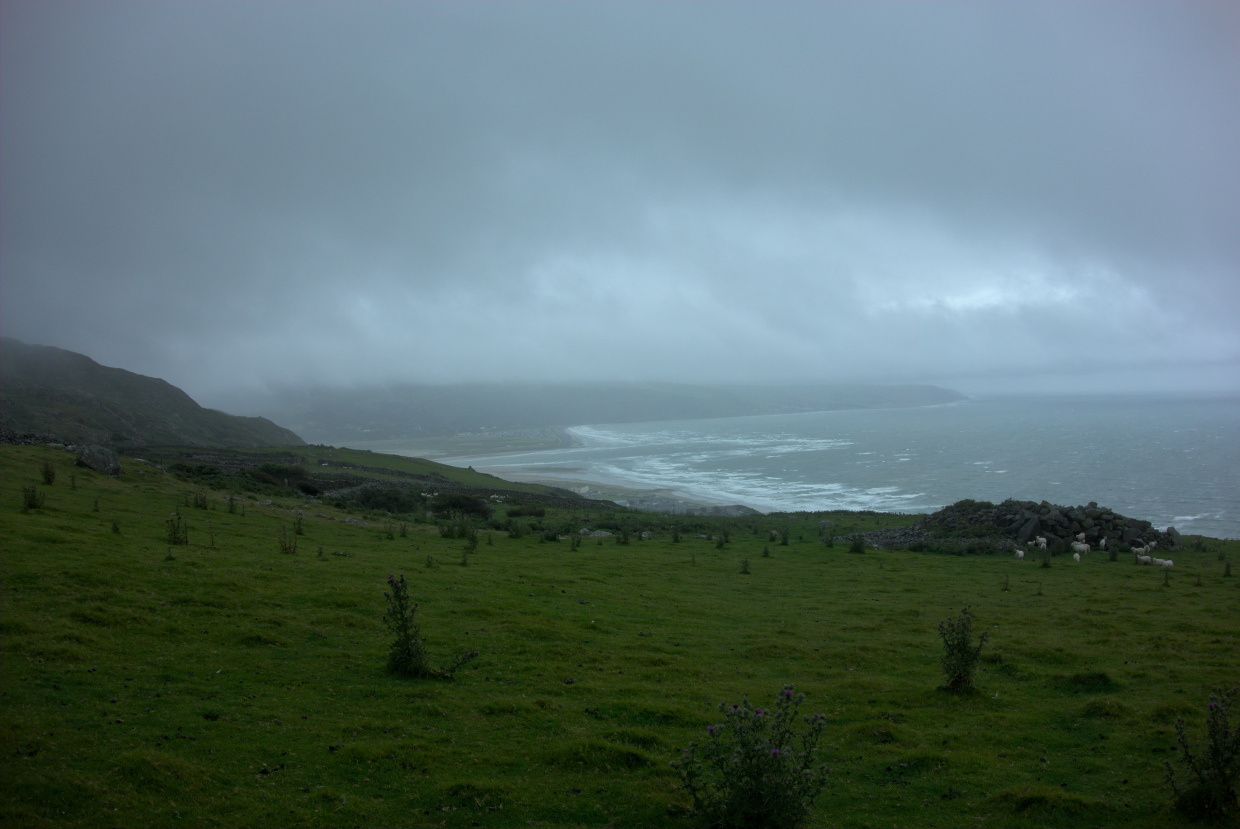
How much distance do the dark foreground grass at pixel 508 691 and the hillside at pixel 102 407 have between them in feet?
255

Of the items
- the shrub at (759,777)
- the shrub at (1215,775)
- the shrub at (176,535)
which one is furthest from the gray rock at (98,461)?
the shrub at (1215,775)

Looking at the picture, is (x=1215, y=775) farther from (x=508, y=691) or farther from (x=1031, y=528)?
(x=1031, y=528)

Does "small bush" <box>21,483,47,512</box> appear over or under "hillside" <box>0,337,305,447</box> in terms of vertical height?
under

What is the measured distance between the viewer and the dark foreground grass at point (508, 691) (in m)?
6.39

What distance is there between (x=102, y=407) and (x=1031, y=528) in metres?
122

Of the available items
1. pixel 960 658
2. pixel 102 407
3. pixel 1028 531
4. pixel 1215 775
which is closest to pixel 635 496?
pixel 1028 531

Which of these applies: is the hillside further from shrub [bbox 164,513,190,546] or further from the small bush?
shrub [bbox 164,513,190,546]

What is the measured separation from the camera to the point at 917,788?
7383mm

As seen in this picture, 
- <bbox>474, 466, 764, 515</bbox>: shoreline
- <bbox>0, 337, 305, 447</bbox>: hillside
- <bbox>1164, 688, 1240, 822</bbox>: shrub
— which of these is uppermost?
<bbox>0, 337, 305, 447</bbox>: hillside

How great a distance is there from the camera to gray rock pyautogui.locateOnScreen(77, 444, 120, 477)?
26.0m

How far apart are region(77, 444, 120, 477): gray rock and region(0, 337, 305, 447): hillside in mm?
56508

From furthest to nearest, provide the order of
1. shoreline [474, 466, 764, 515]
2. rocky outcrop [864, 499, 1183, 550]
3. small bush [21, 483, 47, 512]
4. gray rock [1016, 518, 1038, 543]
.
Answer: shoreline [474, 466, 764, 515], gray rock [1016, 518, 1038, 543], rocky outcrop [864, 499, 1183, 550], small bush [21, 483, 47, 512]

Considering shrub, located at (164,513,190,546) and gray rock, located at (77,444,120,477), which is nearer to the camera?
shrub, located at (164,513,190,546)

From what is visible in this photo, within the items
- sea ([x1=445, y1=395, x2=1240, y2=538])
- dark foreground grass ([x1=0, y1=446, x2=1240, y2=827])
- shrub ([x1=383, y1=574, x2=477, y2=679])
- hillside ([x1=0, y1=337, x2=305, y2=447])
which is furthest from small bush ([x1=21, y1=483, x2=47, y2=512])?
hillside ([x1=0, y1=337, x2=305, y2=447])
